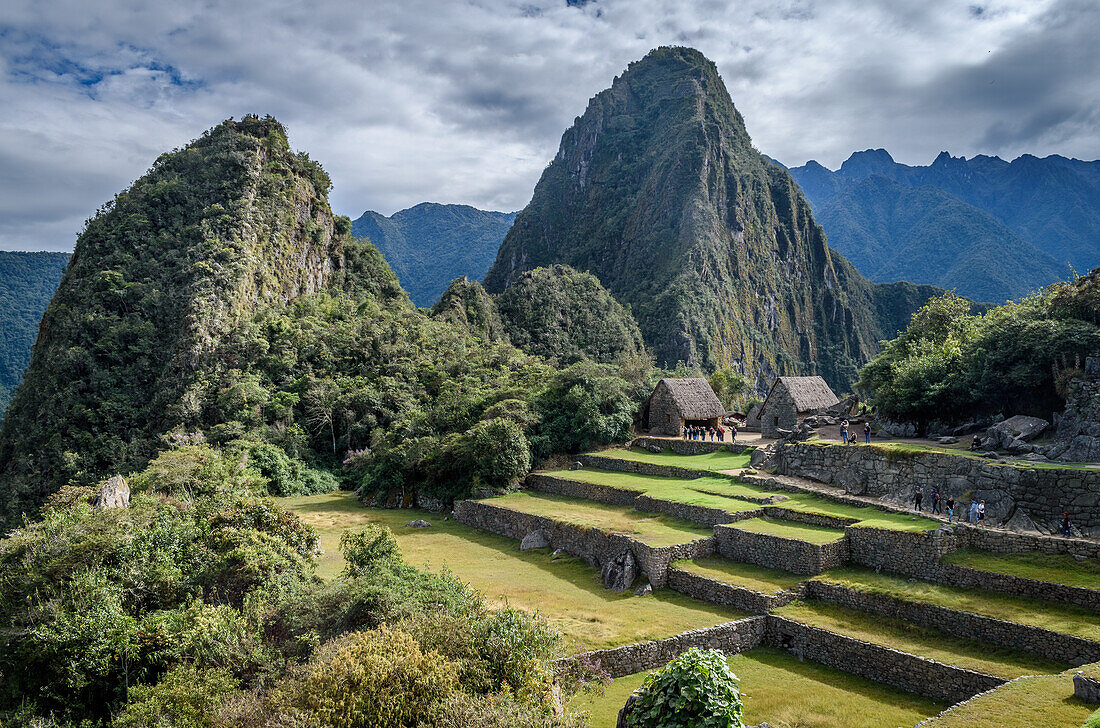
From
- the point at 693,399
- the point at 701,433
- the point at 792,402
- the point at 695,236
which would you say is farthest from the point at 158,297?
the point at 695,236

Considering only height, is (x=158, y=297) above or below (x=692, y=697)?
above

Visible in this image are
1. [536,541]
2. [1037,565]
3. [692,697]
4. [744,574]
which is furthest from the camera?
[536,541]

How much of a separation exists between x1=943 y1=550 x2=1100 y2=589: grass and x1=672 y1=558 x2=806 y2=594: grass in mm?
3642

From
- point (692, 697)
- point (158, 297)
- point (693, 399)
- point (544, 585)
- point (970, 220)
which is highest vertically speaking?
point (970, 220)

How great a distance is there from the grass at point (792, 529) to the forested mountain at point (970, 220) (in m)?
120

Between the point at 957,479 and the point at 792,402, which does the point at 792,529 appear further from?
the point at 792,402

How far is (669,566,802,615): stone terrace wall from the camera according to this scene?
575 inches

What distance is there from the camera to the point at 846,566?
1591 centimetres

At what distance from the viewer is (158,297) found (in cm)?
4444

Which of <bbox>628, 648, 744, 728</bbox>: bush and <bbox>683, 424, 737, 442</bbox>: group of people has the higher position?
<bbox>683, 424, 737, 442</bbox>: group of people

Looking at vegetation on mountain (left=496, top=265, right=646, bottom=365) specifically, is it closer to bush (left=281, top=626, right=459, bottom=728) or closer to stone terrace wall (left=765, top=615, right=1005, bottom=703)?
stone terrace wall (left=765, top=615, right=1005, bottom=703)

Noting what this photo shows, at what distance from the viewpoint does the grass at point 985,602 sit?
11633 millimetres

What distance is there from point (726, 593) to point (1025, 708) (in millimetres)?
6995

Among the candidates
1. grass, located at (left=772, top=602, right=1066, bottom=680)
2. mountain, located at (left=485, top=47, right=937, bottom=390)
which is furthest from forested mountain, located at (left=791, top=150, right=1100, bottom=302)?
grass, located at (left=772, top=602, right=1066, bottom=680)
